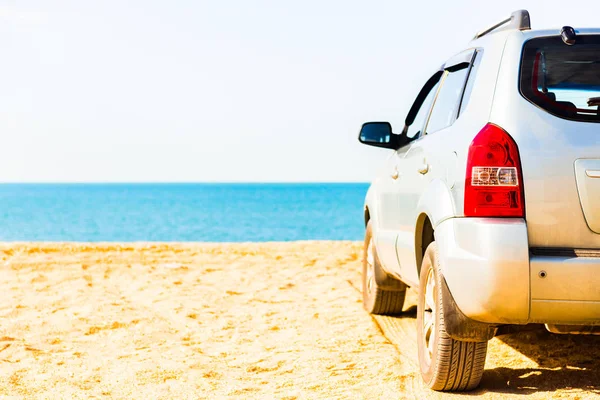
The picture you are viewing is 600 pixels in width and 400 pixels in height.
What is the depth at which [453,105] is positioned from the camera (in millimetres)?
4457

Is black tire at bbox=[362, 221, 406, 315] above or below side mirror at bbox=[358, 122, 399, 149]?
below

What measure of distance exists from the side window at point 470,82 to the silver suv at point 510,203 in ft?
0.04

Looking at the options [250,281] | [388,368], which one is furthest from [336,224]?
[388,368]

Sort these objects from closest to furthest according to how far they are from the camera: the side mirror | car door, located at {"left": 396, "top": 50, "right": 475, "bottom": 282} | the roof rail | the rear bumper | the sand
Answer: the rear bumper → the roof rail → car door, located at {"left": 396, "top": 50, "right": 475, "bottom": 282} → the sand → the side mirror

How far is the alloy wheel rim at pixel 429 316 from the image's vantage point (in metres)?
4.20

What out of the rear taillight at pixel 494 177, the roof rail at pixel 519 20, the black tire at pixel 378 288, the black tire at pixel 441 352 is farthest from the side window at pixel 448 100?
the black tire at pixel 378 288

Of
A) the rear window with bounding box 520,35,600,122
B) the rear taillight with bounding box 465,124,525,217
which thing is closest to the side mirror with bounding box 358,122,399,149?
the rear window with bounding box 520,35,600,122

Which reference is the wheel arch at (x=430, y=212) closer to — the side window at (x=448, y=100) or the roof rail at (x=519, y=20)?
the side window at (x=448, y=100)

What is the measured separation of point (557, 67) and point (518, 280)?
148 cm

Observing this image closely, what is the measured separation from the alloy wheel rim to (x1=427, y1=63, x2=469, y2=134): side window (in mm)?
964

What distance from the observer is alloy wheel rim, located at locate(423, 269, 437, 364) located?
4.20m

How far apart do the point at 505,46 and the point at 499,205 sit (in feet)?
2.96

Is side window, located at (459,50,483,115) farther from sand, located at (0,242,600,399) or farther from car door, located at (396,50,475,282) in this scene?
sand, located at (0,242,600,399)

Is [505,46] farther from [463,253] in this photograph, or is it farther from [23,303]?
[23,303]
